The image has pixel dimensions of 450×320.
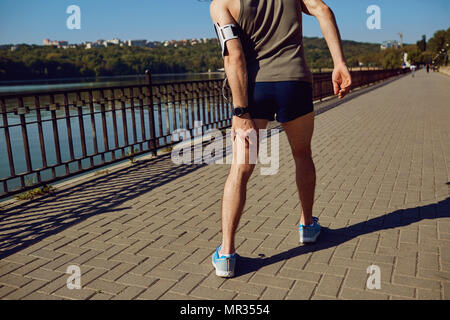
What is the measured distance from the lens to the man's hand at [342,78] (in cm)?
271

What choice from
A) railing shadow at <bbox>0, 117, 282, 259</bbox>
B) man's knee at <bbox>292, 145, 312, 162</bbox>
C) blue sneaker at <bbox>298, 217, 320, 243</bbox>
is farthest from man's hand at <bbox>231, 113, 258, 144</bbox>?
railing shadow at <bbox>0, 117, 282, 259</bbox>

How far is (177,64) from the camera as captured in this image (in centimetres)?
2489

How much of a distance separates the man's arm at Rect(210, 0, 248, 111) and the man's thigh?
0.46 m

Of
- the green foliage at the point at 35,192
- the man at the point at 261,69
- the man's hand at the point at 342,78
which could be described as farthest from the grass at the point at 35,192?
the man's hand at the point at 342,78

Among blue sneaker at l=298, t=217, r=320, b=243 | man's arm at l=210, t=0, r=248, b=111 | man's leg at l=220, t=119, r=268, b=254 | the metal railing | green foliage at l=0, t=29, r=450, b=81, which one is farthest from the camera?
green foliage at l=0, t=29, r=450, b=81

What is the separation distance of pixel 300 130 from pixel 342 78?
46cm

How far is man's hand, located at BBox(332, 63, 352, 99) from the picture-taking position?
2707mm

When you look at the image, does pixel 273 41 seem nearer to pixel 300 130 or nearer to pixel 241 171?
pixel 300 130

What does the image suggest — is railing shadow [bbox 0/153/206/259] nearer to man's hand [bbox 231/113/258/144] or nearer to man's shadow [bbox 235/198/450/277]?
man's shadow [bbox 235/198/450/277]

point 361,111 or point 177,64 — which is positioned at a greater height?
point 177,64

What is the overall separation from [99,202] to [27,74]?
43282 mm

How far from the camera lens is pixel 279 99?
8.61 ft
